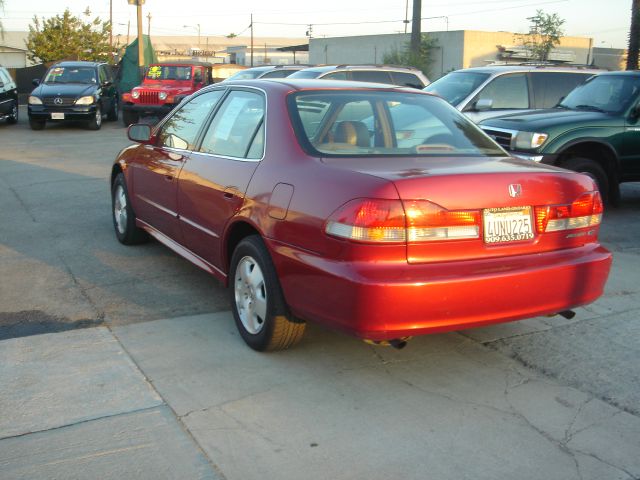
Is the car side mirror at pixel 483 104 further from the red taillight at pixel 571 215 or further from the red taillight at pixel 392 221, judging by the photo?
the red taillight at pixel 392 221

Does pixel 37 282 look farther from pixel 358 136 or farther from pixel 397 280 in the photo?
pixel 397 280

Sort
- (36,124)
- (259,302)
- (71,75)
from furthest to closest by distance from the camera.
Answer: (71,75)
(36,124)
(259,302)

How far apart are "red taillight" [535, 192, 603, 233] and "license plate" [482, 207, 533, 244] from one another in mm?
89

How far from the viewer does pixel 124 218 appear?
7305mm

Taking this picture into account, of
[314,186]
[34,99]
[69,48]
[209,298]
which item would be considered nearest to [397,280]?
[314,186]

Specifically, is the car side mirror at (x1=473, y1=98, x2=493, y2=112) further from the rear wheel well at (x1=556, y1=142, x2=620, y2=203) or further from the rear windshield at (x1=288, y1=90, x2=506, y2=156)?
the rear windshield at (x1=288, y1=90, x2=506, y2=156)

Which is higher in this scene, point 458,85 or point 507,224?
point 458,85

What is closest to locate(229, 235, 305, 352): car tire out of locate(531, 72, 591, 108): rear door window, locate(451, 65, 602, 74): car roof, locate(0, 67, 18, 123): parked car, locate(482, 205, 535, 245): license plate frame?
locate(482, 205, 535, 245): license plate frame

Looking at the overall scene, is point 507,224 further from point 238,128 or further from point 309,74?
point 309,74

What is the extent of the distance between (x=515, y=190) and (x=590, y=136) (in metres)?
5.37

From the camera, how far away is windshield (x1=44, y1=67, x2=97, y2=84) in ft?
67.4

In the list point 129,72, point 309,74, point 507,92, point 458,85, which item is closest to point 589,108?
point 507,92

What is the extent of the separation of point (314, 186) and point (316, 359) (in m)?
1.14

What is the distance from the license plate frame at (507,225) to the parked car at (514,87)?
24.0ft
